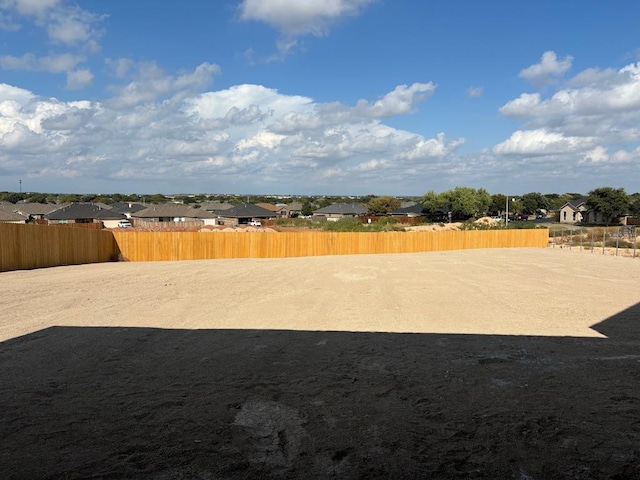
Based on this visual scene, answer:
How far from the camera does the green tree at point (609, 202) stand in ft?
211

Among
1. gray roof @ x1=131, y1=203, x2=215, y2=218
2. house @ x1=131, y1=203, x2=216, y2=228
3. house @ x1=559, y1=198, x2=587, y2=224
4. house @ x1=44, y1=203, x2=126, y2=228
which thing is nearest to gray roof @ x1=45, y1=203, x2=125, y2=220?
house @ x1=44, y1=203, x2=126, y2=228

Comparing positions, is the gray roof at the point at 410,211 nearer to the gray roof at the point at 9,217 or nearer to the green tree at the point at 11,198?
the gray roof at the point at 9,217

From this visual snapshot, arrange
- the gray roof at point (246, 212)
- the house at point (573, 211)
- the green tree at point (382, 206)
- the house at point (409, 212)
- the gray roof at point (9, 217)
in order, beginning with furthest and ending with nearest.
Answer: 1. the green tree at point (382, 206)
2. the house at point (409, 212)
3. the house at point (573, 211)
4. the gray roof at point (246, 212)
5. the gray roof at point (9, 217)

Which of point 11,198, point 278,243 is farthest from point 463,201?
point 11,198

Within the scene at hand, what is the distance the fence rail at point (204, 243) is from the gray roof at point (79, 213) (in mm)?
34532

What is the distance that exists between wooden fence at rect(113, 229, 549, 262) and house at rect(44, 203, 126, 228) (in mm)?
30905

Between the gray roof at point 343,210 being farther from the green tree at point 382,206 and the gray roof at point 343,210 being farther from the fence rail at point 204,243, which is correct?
the fence rail at point 204,243

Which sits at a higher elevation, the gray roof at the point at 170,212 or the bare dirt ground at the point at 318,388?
the gray roof at the point at 170,212

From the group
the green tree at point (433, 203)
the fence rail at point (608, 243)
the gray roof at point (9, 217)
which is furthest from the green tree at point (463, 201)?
the gray roof at point (9, 217)

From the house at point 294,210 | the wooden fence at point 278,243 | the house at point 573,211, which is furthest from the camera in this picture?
the house at point 294,210

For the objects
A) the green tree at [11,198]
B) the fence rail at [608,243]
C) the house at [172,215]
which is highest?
the green tree at [11,198]

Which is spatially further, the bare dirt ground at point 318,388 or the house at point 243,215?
the house at point 243,215

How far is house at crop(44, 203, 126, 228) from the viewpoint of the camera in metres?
54.5

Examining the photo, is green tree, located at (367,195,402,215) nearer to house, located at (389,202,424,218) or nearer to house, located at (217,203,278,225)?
house, located at (389,202,424,218)
